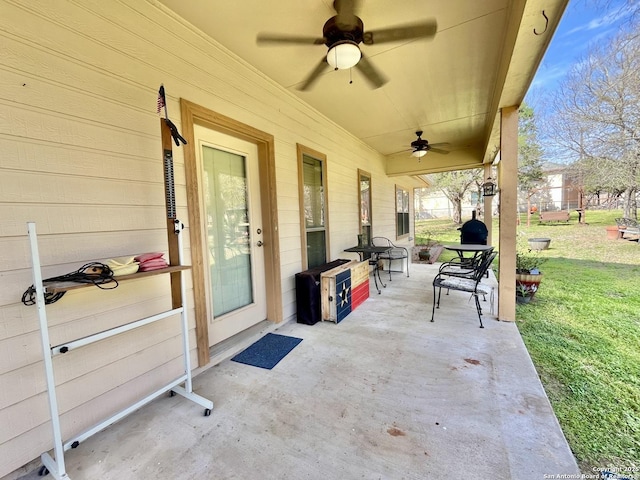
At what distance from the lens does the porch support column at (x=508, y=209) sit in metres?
3.01

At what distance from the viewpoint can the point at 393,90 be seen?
10.8 ft

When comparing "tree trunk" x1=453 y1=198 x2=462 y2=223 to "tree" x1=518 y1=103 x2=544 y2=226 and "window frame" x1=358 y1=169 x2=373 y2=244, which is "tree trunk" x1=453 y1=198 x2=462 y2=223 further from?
"window frame" x1=358 y1=169 x2=373 y2=244

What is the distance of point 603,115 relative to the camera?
21.6 ft

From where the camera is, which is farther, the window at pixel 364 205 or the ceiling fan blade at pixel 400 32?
the window at pixel 364 205

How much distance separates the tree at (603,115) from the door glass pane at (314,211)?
16.5 feet

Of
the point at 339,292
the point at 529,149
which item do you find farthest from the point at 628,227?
the point at 339,292

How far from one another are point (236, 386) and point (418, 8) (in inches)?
126

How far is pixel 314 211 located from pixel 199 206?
1964 millimetres

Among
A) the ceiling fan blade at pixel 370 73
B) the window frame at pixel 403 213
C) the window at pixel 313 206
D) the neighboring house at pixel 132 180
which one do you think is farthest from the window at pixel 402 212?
the ceiling fan blade at pixel 370 73

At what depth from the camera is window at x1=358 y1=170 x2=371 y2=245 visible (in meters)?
5.40

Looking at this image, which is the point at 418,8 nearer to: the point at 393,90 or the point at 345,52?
the point at 345,52

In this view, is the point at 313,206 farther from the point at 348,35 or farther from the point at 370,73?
the point at 348,35

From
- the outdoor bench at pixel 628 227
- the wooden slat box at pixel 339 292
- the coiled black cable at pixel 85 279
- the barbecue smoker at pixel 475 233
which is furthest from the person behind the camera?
the outdoor bench at pixel 628 227

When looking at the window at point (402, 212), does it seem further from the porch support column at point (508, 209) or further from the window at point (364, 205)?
the porch support column at point (508, 209)
